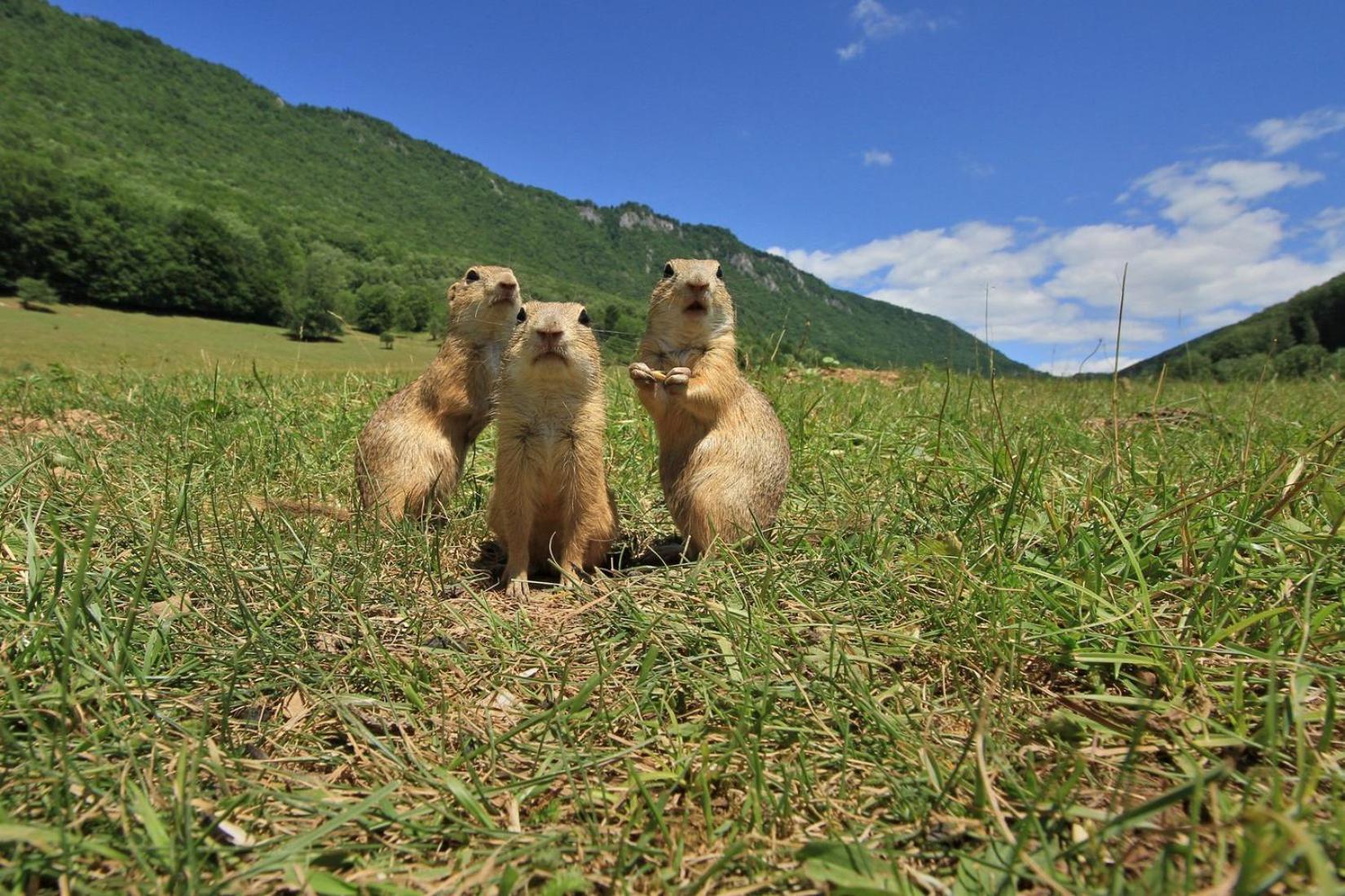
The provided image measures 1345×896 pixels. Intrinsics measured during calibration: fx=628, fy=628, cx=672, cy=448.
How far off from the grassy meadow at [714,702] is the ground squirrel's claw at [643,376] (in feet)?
3.19

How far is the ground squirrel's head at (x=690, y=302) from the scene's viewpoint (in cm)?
342

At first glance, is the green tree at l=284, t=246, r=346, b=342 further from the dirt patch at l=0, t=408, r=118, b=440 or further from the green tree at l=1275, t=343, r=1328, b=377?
the green tree at l=1275, t=343, r=1328, b=377

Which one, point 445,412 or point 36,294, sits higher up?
point 36,294

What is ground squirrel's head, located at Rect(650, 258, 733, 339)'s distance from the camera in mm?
3418

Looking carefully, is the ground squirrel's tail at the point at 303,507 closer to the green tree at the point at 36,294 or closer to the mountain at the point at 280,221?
the mountain at the point at 280,221

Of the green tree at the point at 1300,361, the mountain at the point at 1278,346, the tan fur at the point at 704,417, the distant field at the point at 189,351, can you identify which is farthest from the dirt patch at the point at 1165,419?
the green tree at the point at 1300,361

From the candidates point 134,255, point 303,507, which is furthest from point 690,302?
point 134,255

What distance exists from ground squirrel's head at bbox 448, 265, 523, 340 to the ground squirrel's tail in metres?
1.51

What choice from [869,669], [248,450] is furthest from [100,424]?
[869,669]

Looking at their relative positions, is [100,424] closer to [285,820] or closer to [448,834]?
[285,820]

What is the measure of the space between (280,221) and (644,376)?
6873 centimetres

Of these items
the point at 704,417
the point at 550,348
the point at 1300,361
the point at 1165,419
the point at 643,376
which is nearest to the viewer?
the point at 550,348

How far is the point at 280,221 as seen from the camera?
190ft

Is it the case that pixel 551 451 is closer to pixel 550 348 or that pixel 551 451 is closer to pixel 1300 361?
pixel 550 348
